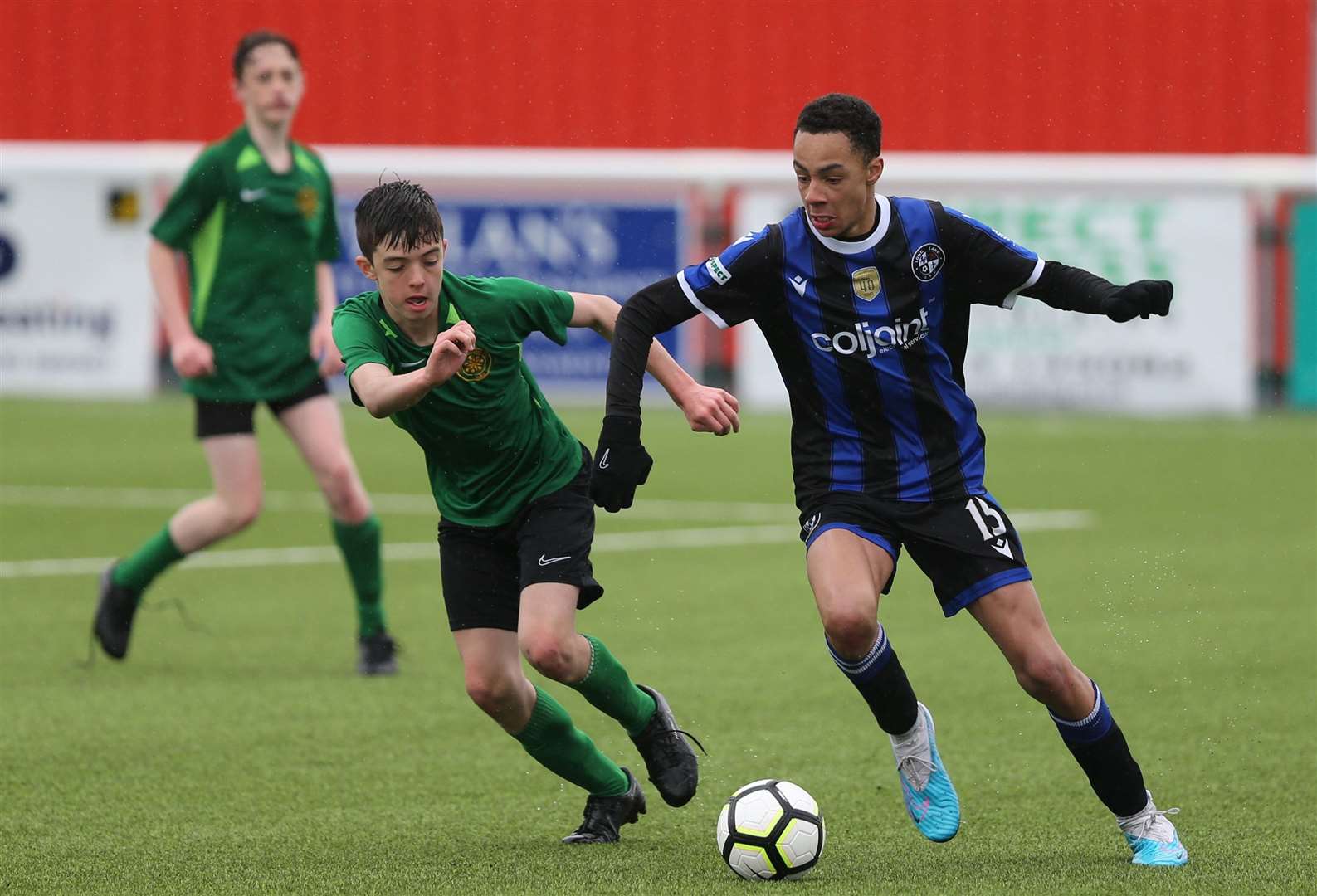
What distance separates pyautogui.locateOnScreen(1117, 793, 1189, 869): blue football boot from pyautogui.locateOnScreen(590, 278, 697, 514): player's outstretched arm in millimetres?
1408

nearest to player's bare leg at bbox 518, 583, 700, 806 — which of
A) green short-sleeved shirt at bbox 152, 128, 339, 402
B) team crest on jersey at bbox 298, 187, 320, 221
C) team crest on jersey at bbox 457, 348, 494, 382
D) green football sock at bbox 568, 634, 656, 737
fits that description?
green football sock at bbox 568, 634, 656, 737

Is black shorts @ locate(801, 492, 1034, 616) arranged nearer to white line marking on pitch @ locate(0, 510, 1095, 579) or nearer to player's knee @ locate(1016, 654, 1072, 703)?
player's knee @ locate(1016, 654, 1072, 703)

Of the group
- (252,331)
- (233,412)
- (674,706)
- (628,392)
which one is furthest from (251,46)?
(628,392)

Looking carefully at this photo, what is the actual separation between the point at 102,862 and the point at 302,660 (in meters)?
3.00

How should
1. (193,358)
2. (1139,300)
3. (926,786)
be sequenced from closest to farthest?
(1139,300)
(926,786)
(193,358)

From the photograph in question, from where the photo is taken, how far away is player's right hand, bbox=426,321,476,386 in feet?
14.3

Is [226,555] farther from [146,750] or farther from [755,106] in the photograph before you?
[755,106]

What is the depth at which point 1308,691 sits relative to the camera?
274 inches

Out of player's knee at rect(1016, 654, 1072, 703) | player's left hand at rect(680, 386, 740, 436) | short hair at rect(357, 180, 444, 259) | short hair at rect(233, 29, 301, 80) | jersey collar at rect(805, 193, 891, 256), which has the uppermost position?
short hair at rect(233, 29, 301, 80)

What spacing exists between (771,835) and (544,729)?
72 centimetres

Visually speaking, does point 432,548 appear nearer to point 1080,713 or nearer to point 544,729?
point 544,729

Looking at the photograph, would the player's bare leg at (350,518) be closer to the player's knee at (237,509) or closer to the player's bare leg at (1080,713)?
the player's knee at (237,509)

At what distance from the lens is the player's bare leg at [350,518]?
7.52 metres

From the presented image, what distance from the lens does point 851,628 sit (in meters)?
4.69
